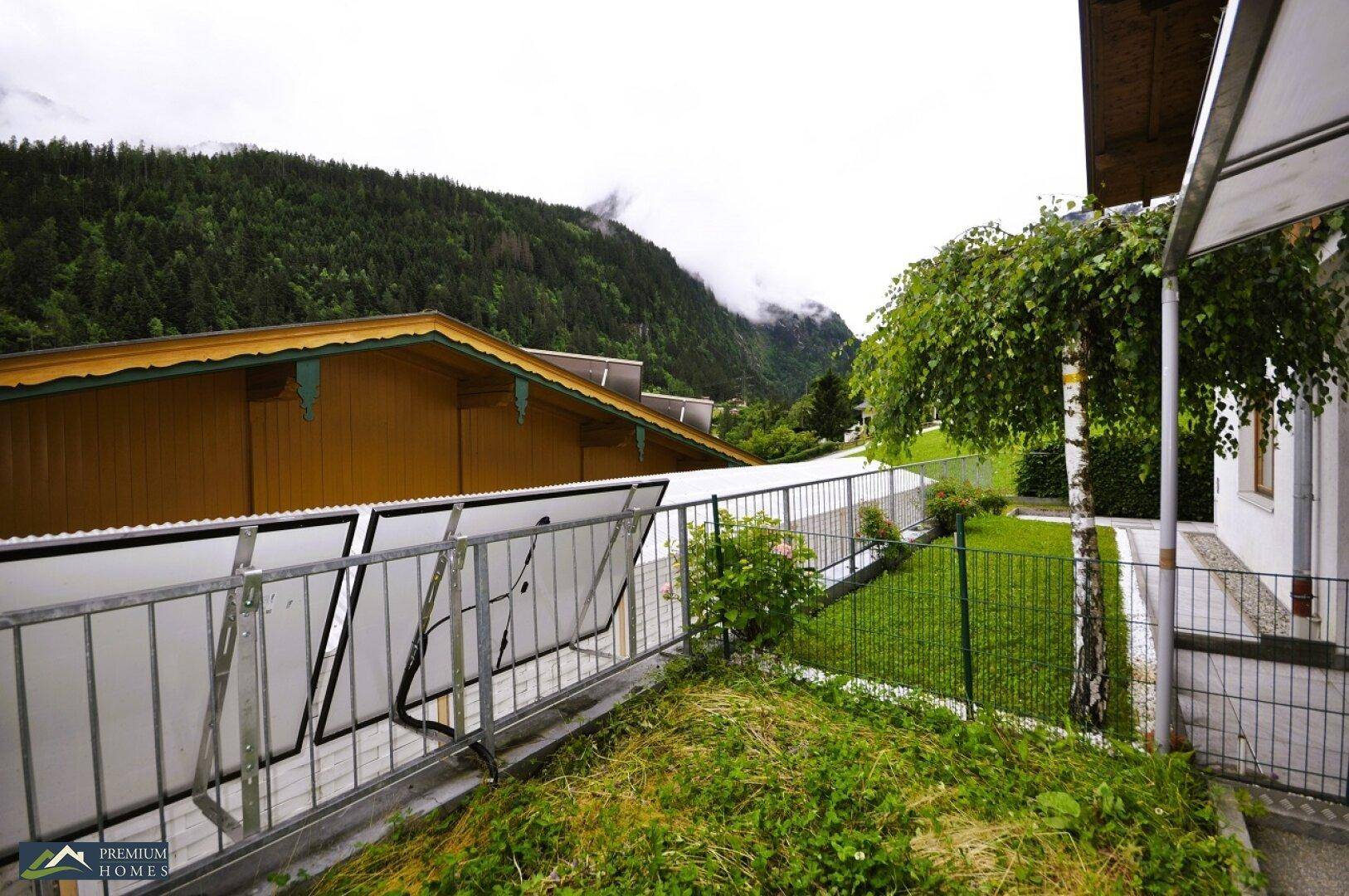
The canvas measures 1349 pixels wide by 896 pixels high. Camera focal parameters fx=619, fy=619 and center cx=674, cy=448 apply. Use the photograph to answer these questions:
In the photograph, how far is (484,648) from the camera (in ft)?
10.4

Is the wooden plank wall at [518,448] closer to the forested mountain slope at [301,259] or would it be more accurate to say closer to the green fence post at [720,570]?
the green fence post at [720,570]

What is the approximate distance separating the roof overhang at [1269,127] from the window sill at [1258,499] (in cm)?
550

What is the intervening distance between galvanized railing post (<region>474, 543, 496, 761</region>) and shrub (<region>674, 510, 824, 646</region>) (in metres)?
2.01

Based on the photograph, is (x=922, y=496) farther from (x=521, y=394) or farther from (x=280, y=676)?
(x=280, y=676)

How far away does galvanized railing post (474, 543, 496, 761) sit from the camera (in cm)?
308

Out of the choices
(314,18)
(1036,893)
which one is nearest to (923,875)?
(1036,893)

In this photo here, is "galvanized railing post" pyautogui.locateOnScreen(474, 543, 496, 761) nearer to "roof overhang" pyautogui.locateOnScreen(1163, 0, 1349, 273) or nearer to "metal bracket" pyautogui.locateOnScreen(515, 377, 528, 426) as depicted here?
"metal bracket" pyautogui.locateOnScreen(515, 377, 528, 426)

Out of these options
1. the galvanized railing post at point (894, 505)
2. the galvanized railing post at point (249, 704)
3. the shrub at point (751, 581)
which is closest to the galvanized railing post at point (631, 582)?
the shrub at point (751, 581)

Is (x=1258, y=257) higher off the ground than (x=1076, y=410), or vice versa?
(x=1258, y=257)

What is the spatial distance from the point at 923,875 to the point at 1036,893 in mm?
426

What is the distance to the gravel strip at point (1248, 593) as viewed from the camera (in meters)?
5.25

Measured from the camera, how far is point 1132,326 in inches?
143

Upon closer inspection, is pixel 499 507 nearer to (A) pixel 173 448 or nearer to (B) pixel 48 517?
(A) pixel 173 448

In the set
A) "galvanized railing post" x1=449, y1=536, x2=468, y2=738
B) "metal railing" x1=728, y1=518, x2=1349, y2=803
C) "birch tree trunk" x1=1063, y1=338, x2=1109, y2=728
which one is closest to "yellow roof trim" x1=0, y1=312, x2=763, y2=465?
"galvanized railing post" x1=449, y1=536, x2=468, y2=738
